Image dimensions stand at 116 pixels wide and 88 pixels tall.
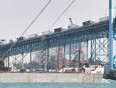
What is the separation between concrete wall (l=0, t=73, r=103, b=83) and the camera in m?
62.8

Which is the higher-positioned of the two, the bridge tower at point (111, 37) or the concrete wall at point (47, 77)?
the bridge tower at point (111, 37)

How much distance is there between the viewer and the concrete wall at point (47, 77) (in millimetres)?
62825

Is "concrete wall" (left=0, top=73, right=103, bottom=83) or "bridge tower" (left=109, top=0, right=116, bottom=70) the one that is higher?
"bridge tower" (left=109, top=0, right=116, bottom=70)

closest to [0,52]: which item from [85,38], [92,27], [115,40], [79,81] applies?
[85,38]

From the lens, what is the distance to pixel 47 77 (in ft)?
216

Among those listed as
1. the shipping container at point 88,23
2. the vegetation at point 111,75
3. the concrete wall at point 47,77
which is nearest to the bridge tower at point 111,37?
the vegetation at point 111,75

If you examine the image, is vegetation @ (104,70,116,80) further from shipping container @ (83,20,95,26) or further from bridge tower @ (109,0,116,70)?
shipping container @ (83,20,95,26)

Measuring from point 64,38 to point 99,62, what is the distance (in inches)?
589

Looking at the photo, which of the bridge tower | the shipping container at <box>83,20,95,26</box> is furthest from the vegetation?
the shipping container at <box>83,20,95,26</box>

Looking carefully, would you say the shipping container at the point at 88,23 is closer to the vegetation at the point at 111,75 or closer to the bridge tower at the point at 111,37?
the bridge tower at the point at 111,37

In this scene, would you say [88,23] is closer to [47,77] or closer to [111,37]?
[111,37]

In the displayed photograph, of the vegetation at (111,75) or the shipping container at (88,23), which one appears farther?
the shipping container at (88,23)

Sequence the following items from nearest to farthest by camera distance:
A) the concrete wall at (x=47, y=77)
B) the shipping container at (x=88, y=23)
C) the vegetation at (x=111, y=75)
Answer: the concrete wall at (x=47, y=77) → the vegetation at (x=111, y=75) → the shipping container at (x=88, y=23)

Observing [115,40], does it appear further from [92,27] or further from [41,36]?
[41,36]
